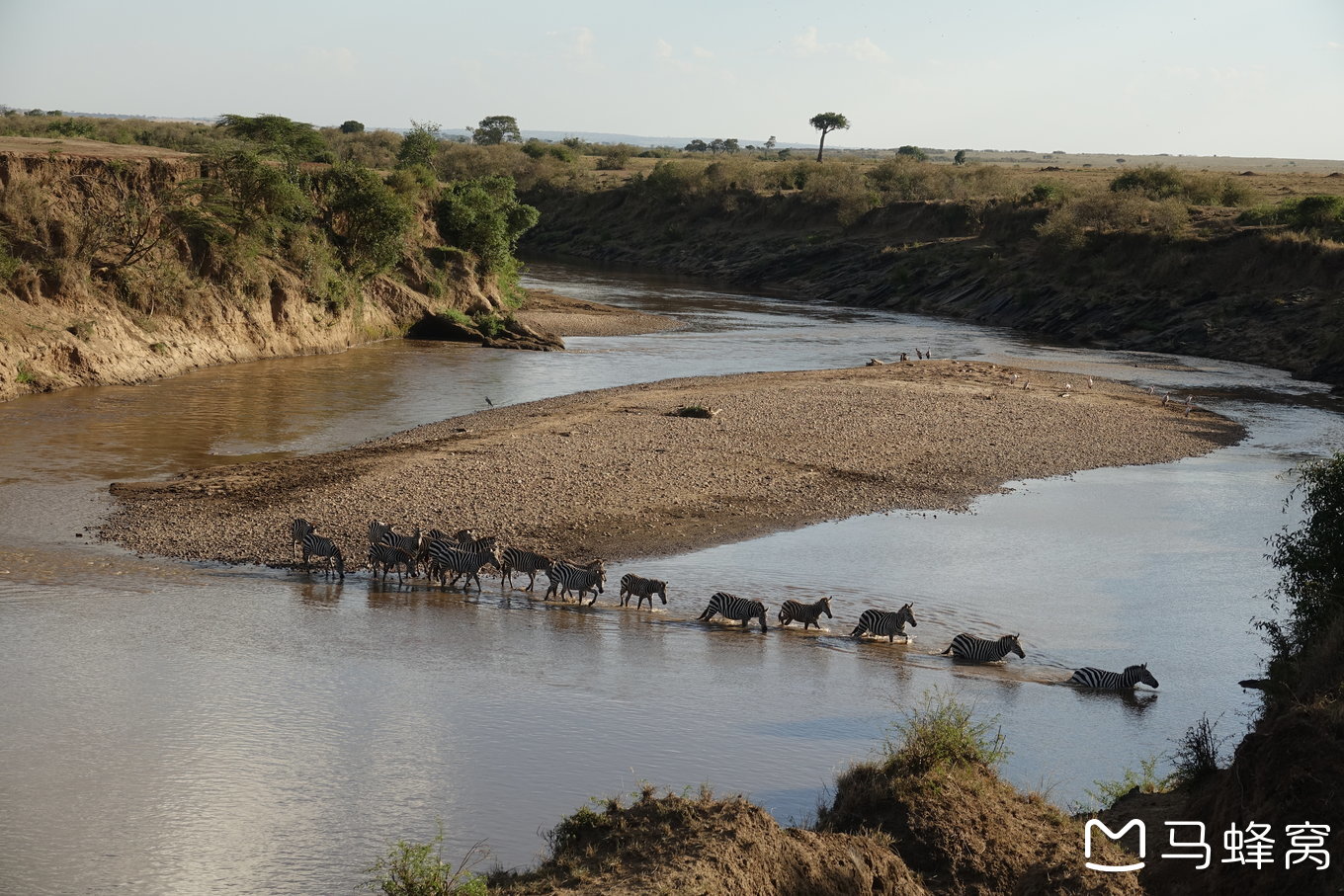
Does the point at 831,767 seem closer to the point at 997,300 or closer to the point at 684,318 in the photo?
the point at 684,318

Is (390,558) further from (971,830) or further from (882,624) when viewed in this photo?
(971,830)

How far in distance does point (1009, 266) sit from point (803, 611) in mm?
48071

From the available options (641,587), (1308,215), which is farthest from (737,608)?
(1308,215)

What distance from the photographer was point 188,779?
38.9ft

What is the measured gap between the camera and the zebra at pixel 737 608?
57.2ft

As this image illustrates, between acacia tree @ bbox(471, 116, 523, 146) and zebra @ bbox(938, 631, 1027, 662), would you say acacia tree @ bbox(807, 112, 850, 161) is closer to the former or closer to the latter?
acacia tree @ bbox(471, 116, 523, 146)

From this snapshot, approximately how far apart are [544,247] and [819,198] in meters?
20.6

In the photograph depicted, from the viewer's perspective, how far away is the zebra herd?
1728cm

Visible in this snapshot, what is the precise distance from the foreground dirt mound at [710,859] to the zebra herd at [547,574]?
7.90m

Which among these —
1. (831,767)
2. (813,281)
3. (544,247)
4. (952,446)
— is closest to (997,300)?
(813,281)

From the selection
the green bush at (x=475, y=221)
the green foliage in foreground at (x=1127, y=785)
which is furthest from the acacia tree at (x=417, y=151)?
the green foliage in foreground at (x=1127, y=785)

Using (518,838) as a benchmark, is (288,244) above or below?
above

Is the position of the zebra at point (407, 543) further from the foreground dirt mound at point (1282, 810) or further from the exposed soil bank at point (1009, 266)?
the exposed soil bank at point (1009, 266)

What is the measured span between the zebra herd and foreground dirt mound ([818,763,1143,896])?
636 cm
